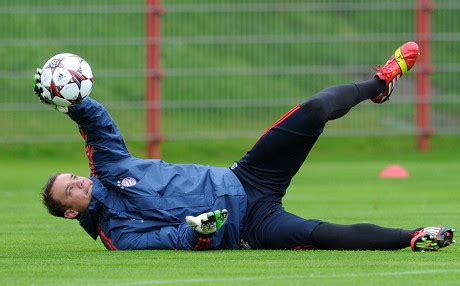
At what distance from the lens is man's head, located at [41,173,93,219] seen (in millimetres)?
9492

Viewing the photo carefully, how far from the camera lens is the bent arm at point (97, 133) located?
→ 9555 mm

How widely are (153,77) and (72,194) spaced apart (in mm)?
13426

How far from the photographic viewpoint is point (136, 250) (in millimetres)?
9539

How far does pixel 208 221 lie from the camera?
8.86 metres

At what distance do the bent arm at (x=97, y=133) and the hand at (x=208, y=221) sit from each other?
1.00 m

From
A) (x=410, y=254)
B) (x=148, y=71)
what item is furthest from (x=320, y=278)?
(x=148, y=71)

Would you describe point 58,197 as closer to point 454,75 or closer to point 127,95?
A: point 127,95

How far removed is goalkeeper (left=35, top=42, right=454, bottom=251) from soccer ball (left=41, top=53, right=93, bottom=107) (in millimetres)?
111

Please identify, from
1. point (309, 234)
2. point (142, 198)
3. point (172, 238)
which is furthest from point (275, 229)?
point (142, 198)

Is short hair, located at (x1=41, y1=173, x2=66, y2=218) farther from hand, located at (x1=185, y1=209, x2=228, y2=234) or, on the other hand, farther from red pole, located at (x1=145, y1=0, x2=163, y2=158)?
red pole, located at (x1=145, y1=0, x2=163, y2=158)

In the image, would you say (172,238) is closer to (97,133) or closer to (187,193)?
(187,193)

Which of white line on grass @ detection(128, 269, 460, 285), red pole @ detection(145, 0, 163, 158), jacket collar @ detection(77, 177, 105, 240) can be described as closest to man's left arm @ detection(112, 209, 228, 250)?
jacket collar @ detection(77, 177, 105, 240)

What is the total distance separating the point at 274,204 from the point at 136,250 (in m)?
1.04

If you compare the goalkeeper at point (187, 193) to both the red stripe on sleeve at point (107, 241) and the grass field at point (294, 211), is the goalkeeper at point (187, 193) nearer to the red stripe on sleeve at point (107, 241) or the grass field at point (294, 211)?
the red stripe on sleeve at point (107, 241)
